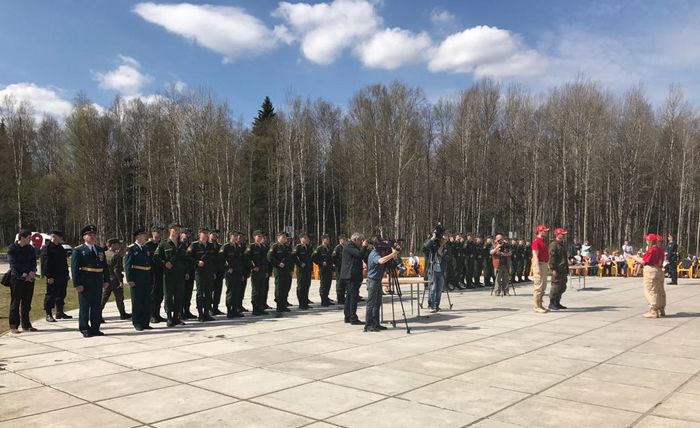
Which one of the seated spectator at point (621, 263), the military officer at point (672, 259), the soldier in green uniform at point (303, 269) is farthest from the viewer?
the seated spectator at point (621, 263)

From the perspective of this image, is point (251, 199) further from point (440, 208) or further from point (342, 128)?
point (440, 208)

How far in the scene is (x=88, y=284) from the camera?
9539mm

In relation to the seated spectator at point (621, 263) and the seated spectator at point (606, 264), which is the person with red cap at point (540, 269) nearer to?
the seated spectator at point (621, 263)

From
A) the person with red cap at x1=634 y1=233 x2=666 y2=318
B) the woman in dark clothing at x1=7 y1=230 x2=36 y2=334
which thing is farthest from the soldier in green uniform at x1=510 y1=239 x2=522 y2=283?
the woman in dark clothing at x1=7 y1=230 x2=36 y2=334

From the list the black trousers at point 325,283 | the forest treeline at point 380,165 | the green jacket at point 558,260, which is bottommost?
the black trousers at point 325,283

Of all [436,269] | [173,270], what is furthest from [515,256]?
[173,270]

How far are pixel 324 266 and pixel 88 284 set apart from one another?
248 inches

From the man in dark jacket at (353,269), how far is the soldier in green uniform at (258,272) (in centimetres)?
247

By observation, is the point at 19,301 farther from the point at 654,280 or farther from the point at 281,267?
the point at 654,280

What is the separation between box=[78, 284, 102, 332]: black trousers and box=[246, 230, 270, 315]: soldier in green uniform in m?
3.52

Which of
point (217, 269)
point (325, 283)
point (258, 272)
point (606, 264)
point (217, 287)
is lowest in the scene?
point (606, 264)

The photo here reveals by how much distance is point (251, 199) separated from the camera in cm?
5162

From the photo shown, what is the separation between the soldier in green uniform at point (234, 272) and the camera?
11867mm

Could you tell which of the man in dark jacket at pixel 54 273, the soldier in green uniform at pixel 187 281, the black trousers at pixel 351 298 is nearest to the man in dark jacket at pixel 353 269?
the black trousers at pixel 351 298
